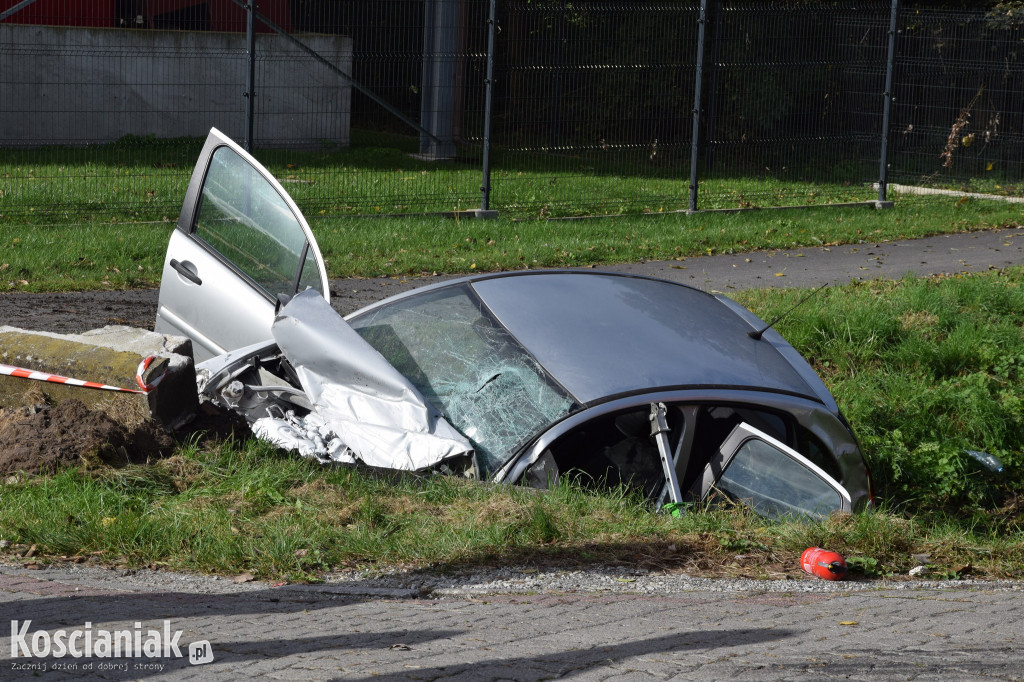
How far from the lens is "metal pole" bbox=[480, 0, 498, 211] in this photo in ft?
43.9

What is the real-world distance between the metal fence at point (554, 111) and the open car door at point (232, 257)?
6120mm

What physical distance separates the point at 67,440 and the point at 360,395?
4.26ft

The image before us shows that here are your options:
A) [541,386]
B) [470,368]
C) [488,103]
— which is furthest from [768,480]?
[488,103]

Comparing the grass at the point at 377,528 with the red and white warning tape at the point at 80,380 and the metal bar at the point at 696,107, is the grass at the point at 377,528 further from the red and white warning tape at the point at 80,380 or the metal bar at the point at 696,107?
the metal bar at the point at 696,107

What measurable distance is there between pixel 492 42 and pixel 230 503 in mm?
9497

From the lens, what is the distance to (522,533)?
184 inches

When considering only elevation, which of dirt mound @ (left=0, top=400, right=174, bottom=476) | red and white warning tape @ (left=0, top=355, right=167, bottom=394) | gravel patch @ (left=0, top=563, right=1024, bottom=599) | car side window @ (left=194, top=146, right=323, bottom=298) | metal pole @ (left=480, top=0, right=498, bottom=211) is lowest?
gravel patch @ (left=0, top=563, right=1024, bottom=599)

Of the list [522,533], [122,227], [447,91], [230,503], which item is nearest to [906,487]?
[522,533]

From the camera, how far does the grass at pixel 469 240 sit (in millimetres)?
10445

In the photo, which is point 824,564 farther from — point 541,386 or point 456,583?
point 456,583

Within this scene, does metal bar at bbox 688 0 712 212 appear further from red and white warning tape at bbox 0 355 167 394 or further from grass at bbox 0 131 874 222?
red and white warning tape at bbox 0 355 167 394

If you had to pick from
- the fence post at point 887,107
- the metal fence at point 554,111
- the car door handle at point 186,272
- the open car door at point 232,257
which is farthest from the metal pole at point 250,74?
the fence post at point 887,107

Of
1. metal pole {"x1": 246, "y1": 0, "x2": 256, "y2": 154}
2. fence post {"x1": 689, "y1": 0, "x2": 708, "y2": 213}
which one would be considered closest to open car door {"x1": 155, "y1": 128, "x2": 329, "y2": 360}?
metal pole {"x1": 246, "y1": 0, "x2": 256, "y2": 154}

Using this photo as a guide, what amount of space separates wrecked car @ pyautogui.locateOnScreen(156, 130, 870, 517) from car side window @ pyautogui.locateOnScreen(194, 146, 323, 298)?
0.02m
